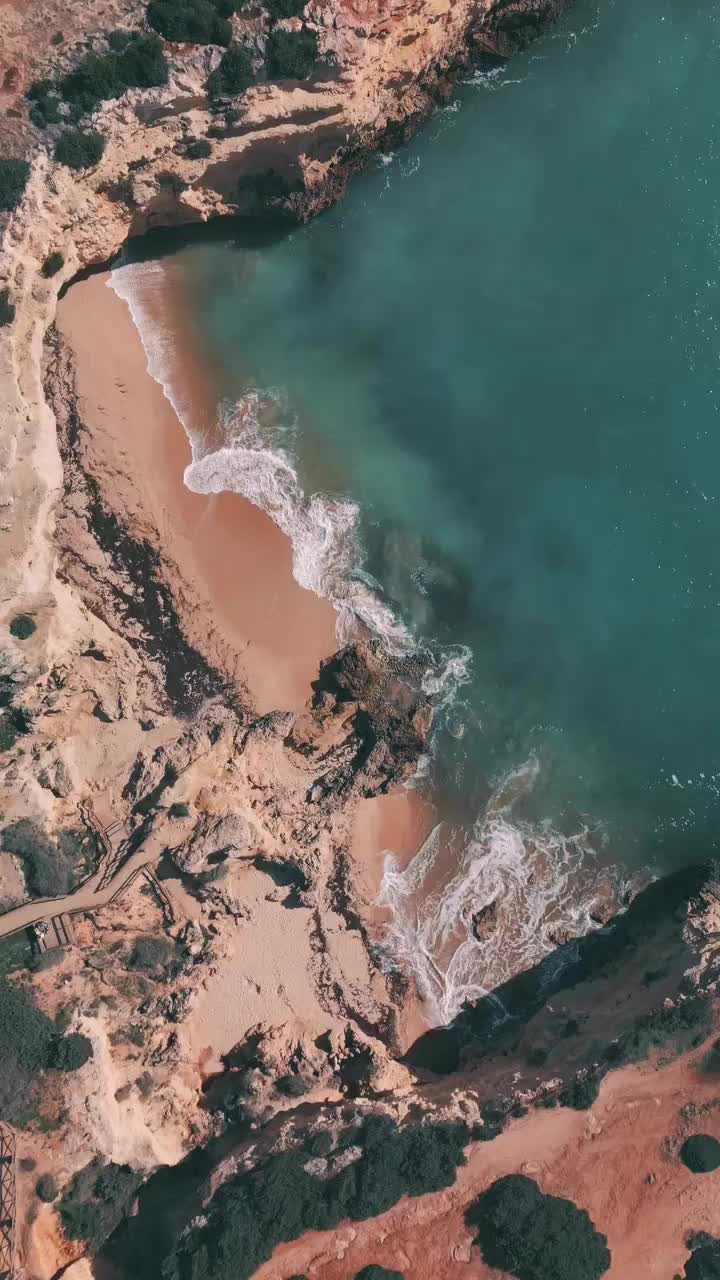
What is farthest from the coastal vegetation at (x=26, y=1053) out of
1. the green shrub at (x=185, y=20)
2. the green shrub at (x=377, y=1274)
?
the green shrub at (x=185, y=20)

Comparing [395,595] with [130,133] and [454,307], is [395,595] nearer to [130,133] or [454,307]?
[454,307]

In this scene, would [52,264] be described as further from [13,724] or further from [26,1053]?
[26,1053]

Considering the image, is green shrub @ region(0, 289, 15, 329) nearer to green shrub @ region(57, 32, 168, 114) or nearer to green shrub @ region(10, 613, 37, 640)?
green shrub @ region(57, 32, 168, 114)

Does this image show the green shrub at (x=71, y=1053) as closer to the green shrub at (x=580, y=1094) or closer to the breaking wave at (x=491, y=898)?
the breaking wave at (x=491, y=898)

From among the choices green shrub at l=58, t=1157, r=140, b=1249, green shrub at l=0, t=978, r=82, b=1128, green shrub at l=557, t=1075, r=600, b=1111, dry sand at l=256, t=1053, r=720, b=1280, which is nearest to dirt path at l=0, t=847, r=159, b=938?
green shrub at l=0, t=978, r=82, b=1128

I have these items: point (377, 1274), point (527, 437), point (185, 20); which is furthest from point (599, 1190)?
point (185, 20)

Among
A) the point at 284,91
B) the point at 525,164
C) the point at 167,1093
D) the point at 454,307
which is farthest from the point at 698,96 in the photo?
the point at 167,1093
